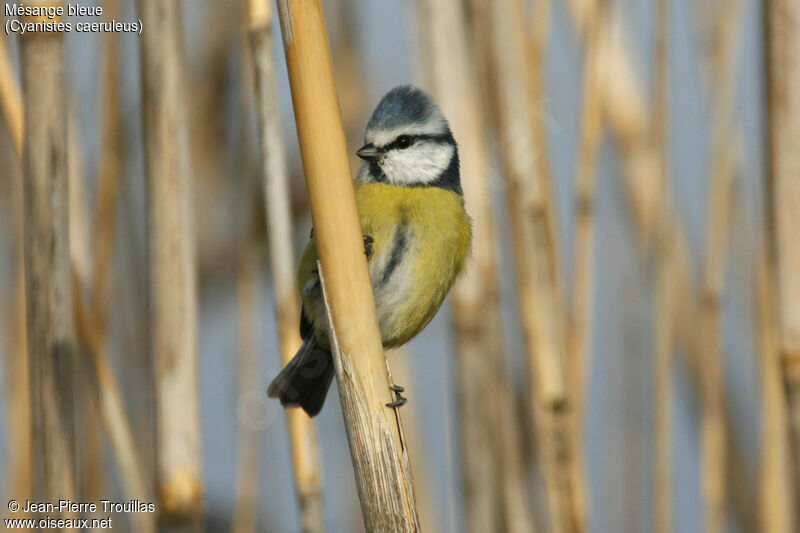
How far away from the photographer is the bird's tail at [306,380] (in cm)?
117

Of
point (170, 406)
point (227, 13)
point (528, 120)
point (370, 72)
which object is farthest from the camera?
point (370, 72)

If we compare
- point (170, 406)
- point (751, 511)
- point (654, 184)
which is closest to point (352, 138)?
point (654, 184)

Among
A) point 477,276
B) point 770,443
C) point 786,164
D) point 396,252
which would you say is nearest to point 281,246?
point 396,252

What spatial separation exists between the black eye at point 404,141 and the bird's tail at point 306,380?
31cm

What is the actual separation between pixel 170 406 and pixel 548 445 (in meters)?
0.59

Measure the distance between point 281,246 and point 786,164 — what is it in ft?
2.01

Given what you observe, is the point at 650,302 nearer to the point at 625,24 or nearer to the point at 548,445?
the point at 548,445

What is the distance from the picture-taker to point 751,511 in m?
1.56

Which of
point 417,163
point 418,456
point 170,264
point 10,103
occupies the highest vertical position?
point 10,103

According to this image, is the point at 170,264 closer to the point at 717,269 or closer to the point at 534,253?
the point at 534,253

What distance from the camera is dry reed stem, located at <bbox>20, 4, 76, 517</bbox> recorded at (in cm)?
83

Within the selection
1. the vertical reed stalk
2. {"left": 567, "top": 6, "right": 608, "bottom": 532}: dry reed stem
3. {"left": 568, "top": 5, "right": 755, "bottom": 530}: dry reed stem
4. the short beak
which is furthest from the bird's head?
the vertical reed stalk

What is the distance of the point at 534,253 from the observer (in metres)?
1.26

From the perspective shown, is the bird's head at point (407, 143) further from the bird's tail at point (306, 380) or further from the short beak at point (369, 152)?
the bird's tail at point (306, 380)
